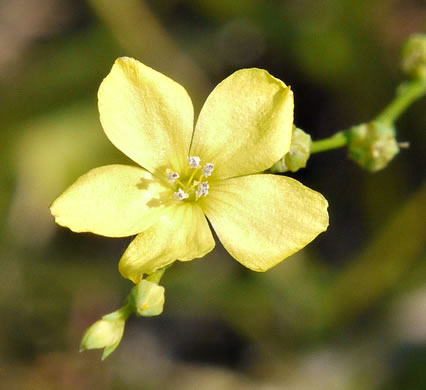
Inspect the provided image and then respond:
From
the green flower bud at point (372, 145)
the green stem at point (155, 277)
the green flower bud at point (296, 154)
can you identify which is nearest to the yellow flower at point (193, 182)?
the green stem at point (155, 277)

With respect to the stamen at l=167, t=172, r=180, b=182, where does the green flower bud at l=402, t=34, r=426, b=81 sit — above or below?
above

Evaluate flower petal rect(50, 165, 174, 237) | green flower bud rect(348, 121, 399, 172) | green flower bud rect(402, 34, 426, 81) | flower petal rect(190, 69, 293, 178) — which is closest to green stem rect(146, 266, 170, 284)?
flower petal rect(50, 165, 174, 237)

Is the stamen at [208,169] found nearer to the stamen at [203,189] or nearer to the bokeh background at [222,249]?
the stamen at [203,189]

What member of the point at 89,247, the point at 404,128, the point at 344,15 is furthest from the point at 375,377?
the point at 344,15

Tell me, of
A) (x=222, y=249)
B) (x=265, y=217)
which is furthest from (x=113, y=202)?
(x=222, y=249)

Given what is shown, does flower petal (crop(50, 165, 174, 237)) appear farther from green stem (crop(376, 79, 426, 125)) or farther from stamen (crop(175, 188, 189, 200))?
green stem (crop(376, 79, 426, 125))

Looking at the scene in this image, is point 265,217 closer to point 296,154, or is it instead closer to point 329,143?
point 296,154
